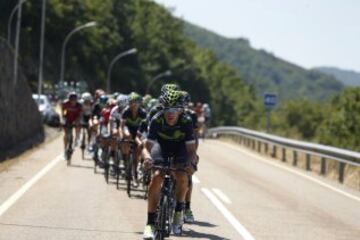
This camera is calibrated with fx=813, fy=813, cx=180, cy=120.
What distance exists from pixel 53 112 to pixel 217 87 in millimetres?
117962

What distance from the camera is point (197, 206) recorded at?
45.5 ft

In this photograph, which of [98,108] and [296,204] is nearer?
[296,204]

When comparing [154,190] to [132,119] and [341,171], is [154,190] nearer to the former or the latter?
[132,119]

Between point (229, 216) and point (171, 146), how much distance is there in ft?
12.0

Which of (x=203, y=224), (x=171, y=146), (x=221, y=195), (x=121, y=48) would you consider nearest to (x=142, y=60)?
(x=121, y=48)

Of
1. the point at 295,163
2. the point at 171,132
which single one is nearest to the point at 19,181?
the point at 171,132

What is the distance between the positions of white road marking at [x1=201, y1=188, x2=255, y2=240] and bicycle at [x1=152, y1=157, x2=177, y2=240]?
5.50 ft

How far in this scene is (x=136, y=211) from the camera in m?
12.4

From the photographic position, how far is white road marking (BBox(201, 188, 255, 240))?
10.8 m

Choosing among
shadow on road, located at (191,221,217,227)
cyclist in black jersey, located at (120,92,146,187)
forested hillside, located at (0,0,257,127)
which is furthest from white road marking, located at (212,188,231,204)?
forested hillside, located at (0,0,257,127)

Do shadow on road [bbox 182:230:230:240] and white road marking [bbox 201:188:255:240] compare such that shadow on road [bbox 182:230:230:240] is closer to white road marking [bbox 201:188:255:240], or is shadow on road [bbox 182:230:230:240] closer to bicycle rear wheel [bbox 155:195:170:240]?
white road marking [bbox 201:188:255:240]

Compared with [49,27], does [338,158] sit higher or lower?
lower

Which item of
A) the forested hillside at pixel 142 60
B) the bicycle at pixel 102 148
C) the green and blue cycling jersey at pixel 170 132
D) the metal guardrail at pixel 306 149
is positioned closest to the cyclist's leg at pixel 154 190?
the green and blue cycling jersey at pixel 170 132

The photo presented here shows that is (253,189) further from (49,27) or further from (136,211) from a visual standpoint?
(49,27)
